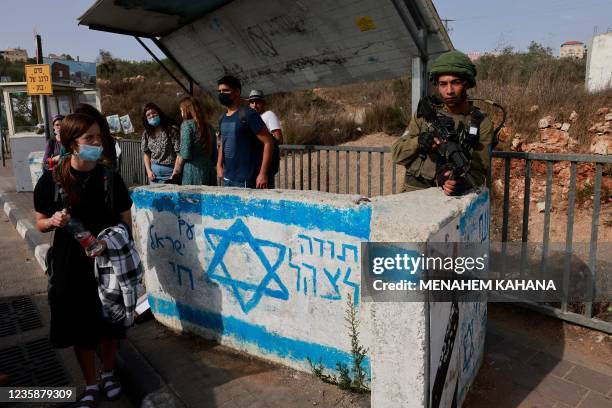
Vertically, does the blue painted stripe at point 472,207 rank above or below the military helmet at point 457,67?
below

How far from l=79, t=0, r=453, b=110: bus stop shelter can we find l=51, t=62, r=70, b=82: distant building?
7199 millimetres

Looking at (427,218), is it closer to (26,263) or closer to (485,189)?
(485,189)

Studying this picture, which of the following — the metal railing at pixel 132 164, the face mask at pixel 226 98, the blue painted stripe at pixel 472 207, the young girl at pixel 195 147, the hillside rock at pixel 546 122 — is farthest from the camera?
the metal railing at pixel 132 164

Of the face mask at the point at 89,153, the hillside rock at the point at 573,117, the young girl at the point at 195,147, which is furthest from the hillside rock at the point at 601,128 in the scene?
the face mask at the point at 89,153

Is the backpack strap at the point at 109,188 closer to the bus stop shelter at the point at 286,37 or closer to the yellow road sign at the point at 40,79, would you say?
the bus stop shelter at the point at 286,37

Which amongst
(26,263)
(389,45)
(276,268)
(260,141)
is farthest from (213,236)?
(26,263)

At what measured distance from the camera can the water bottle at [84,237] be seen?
2488 mm

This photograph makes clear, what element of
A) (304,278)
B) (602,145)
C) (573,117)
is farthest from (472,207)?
(573,117)

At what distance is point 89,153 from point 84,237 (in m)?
0.47

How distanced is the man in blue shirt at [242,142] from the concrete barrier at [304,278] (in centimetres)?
73

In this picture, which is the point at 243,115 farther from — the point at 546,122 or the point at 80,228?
the point at 546,122

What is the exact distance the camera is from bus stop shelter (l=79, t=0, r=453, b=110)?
389 centimetres

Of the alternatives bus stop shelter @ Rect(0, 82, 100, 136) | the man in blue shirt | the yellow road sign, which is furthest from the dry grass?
bus stop shelter @ Rect(0, 82, 100, 136)

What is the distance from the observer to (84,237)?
2488 millimetres
